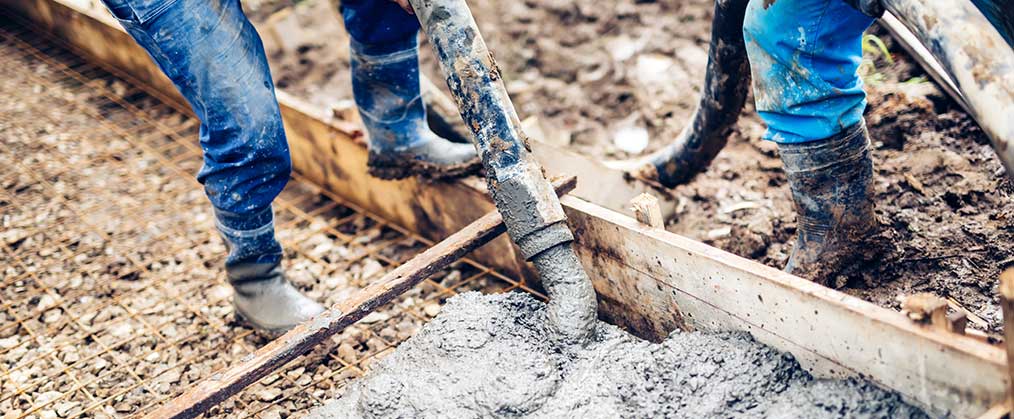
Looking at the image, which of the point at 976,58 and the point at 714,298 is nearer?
the point at 976,58

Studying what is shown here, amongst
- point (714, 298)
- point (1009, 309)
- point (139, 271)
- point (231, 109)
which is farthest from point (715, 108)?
point (139, 271)

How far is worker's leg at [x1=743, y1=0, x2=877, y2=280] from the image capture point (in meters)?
2.03

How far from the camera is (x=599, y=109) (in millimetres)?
3934

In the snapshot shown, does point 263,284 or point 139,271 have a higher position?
point 263,284

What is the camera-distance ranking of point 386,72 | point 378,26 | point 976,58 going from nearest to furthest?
point 976,58 < point 378,26 < point 386,72

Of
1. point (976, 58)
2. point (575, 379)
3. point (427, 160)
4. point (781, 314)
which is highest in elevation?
point (976, 58)

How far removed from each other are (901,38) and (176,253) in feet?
9.41

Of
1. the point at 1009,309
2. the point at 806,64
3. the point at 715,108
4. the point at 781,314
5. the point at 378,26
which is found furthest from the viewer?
the point at 378,26

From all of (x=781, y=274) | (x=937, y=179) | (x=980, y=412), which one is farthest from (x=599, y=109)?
(x=980, y=412)

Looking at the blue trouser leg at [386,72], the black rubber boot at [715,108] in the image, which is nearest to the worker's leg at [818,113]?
the black rubber boot at [715,108]

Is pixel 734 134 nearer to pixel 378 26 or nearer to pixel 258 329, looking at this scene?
pixel 378 26

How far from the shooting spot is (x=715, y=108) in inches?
103

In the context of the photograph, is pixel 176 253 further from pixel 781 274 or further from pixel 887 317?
pixel 887 317

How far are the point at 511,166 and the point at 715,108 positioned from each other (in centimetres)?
77
